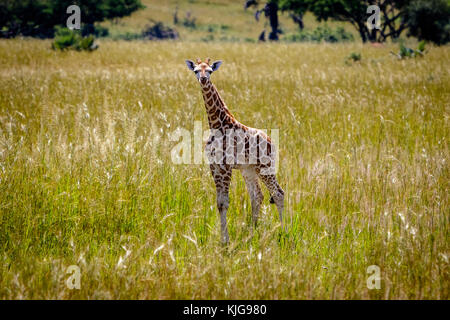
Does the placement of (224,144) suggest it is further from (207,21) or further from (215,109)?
(207,21)

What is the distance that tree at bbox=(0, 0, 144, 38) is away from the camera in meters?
35.2

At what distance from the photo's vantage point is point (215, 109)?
341cm

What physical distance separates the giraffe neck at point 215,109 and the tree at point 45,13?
108 feet

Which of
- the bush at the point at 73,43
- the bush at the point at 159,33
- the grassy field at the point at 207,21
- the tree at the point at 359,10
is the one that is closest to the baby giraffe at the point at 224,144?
the bush at the point at 73,43

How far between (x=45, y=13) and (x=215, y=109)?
131 ft

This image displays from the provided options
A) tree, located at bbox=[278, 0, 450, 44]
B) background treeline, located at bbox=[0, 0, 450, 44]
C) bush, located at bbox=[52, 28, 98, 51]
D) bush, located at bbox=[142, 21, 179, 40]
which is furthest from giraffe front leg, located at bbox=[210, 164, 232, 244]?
bush, located at bbox=[142, 21, 179, 40]

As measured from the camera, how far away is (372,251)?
3408 millimetres

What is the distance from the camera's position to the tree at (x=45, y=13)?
35.2 metres

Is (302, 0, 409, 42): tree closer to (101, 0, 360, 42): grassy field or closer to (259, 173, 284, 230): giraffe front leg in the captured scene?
(101, 0, 360, 42): grassy field

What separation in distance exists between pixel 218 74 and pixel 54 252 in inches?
349

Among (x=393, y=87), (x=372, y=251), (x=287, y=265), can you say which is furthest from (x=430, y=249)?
(x=393, y=87)

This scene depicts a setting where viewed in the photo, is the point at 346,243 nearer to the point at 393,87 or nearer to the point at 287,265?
the point at 287,265

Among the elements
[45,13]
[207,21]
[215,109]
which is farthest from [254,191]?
[207,21]
